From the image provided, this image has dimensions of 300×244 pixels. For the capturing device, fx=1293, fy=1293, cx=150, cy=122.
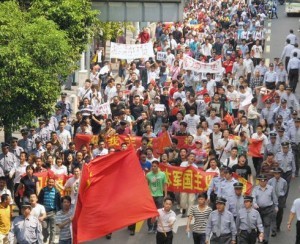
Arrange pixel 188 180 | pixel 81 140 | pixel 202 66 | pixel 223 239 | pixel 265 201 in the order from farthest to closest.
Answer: pixel 202 66 < pixel 81 140 < pixel 188 180 < pixel 265 201 < pixel 223 239

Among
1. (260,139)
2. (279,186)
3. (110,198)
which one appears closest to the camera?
(110,198)

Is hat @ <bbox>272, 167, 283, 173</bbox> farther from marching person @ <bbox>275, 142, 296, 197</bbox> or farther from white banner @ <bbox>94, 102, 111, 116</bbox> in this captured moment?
white banner @ <bbox>94, 102, 111, 116</bbox>

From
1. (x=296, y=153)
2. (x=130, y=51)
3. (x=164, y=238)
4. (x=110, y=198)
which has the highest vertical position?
(x=130, y=51)

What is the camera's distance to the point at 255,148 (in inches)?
1071

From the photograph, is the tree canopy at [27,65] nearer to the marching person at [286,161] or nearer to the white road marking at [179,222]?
the white road marking at [179,222]

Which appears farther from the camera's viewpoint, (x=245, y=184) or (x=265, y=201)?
(x=245, y=184)

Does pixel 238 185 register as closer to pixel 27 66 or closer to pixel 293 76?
pixel 27 66

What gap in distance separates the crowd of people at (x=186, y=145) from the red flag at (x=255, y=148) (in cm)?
13

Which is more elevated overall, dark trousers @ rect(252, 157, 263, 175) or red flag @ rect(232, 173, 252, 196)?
red flag @ rect(232, 173, 252, 196)

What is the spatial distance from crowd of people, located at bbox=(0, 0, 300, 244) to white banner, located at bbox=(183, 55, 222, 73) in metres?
0.22

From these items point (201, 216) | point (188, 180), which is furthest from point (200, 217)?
point (188, 180)

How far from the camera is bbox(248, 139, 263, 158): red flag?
88.9ft

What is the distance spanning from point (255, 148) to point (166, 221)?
5852 mm

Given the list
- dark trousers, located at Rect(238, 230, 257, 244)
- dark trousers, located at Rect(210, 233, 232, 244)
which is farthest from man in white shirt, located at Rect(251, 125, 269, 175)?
dark trousers, located at Rect(210, 233, 232, 244)
